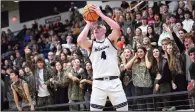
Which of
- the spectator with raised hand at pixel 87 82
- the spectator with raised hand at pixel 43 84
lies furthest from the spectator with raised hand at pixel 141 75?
the spectator with raised hand at pixel 43 84

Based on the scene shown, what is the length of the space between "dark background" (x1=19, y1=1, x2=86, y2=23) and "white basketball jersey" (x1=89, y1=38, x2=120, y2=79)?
50.7 feet

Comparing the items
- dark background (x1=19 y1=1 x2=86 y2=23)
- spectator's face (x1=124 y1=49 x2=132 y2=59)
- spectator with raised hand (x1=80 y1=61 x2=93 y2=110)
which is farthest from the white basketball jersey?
dark background (x1=19 y1=1 x2=86 y2=23)

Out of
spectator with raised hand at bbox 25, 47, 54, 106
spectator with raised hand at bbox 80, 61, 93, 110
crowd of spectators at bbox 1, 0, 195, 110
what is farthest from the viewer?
spectator with raised hand at bbox 25, 47, 54, 106

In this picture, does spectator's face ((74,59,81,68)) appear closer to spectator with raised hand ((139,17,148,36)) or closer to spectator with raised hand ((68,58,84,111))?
spectator with raised hand ((68,58,84,111))

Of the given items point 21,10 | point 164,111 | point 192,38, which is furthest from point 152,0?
point 21,10

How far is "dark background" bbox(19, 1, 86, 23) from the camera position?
2283cm

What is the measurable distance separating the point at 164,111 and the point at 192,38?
5.92ft

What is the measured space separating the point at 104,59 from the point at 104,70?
18cm

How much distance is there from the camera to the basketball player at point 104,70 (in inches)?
273

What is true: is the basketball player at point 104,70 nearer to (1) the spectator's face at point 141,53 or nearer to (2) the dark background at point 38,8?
(1) the spectator's face at point 141,53

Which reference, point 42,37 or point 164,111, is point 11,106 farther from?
A: point 42,37

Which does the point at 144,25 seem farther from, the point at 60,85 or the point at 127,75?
the point at 60,85

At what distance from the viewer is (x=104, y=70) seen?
Answer: 23.0 ft

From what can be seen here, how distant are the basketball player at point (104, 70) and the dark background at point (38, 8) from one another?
15423 mm
